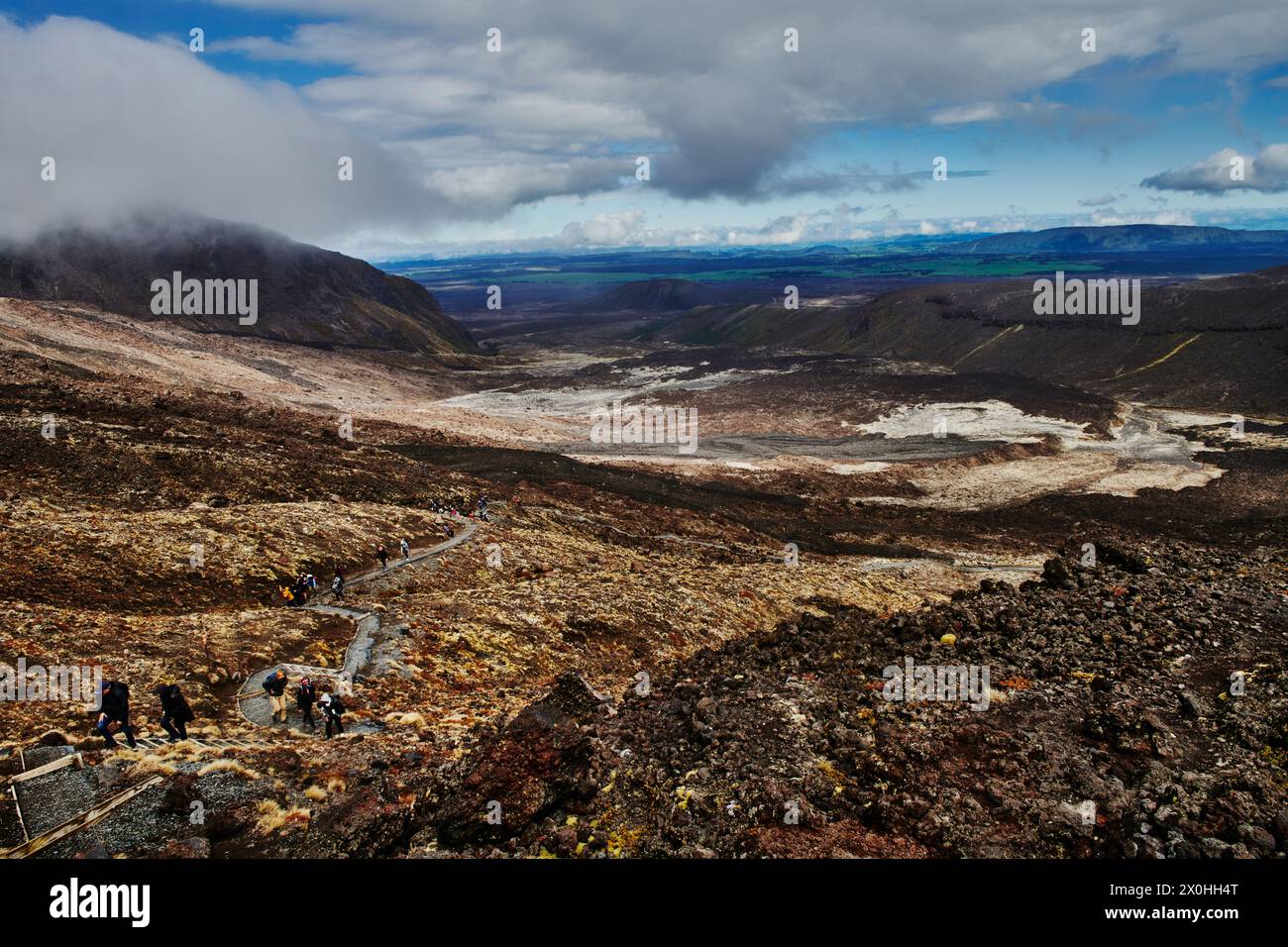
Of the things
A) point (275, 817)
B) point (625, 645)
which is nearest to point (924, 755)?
point (625, 645)

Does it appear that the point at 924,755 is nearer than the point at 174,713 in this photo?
No

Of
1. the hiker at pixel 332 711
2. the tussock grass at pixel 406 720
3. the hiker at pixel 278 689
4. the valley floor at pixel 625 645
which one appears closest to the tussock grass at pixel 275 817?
the valley floor at pixel 625 645

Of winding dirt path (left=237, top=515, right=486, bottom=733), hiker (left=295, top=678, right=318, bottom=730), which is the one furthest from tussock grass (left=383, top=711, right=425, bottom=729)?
hiker (left=295, top=678, right=318, bottom=730)

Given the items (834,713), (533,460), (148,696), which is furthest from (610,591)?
(533,460)

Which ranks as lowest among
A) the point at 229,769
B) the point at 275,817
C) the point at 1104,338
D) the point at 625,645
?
the point at 625,645

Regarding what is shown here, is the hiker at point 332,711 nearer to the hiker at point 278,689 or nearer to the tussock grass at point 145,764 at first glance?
the hiker at point 278,689

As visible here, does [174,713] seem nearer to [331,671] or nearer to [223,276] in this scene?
[331,671]

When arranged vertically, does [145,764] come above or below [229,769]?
above
